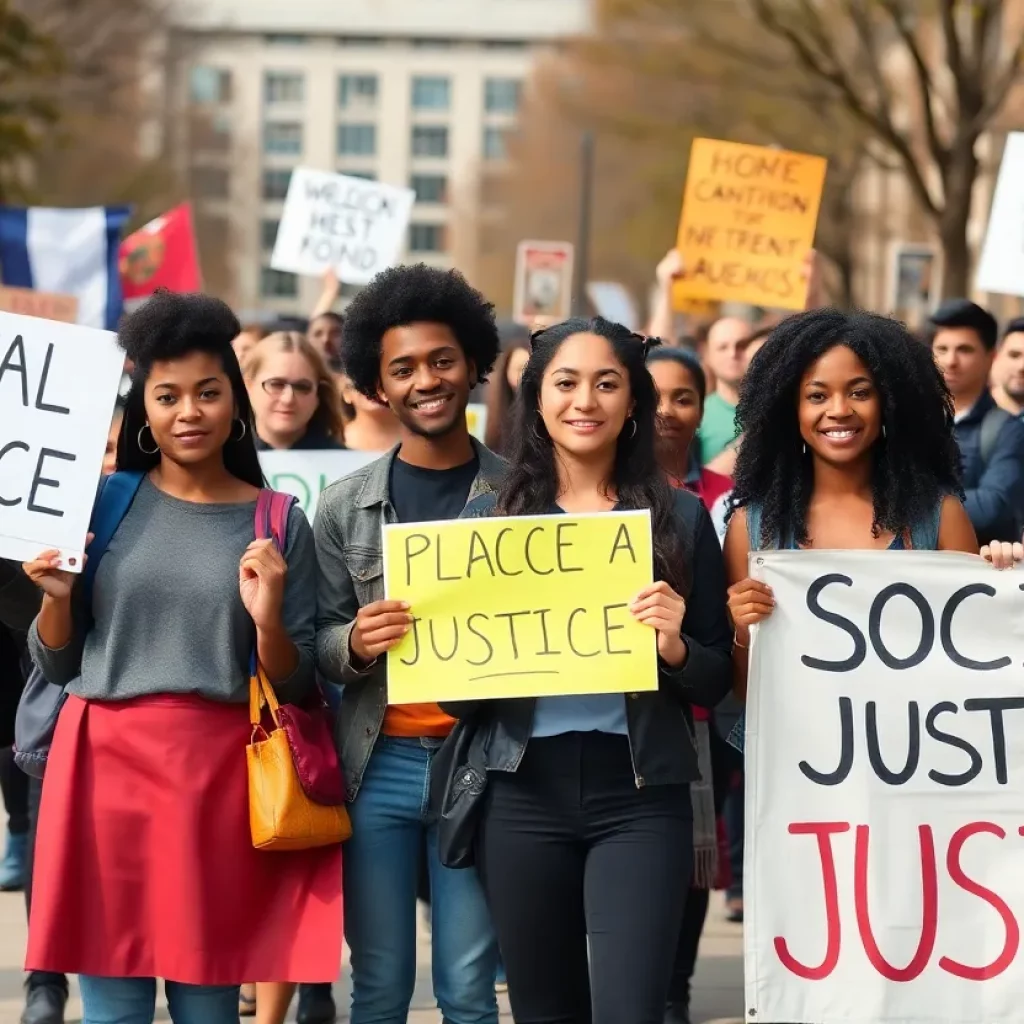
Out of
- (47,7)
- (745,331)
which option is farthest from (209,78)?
(745,331)

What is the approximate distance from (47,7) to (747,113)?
891cm

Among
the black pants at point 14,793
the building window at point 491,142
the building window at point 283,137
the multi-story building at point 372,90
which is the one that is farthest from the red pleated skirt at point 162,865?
the building window at point 283,137

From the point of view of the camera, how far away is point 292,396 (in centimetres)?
691

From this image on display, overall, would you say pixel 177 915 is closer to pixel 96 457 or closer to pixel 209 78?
pixel 96 457

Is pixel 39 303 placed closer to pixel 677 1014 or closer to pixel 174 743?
pixel 677 1014

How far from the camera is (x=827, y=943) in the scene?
14.6 ft

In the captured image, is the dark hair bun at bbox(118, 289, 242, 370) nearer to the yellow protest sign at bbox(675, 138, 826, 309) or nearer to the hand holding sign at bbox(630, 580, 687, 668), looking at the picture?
the hand holding sign at bbox(630, 580, 687, 668)

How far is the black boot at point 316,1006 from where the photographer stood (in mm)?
6320

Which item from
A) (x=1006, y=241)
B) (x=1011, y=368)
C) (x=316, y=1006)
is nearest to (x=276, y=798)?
(x=316, y=1006)

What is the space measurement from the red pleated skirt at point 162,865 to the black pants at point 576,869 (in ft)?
1.34

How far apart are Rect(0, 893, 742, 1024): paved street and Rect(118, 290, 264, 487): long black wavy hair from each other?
7.21ft

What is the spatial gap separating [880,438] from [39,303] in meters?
6.94

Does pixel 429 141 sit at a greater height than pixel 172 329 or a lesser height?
greater

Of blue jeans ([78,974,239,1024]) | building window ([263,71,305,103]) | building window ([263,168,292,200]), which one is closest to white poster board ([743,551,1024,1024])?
blue jeans ([78,974,239,1024])
